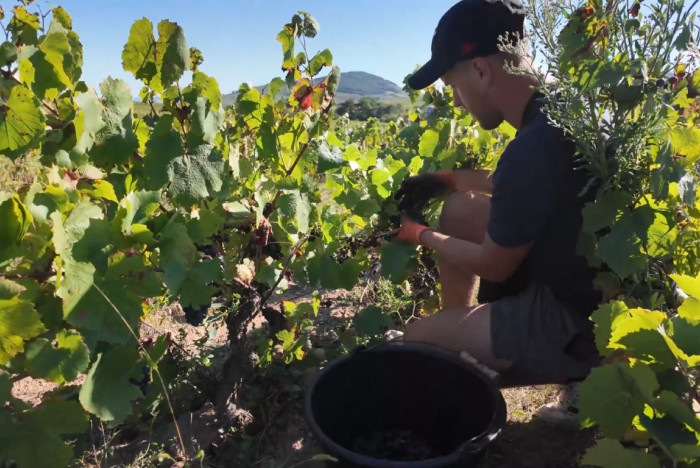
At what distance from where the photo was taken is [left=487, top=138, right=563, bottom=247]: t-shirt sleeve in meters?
1.68

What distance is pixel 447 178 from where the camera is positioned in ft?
7.77

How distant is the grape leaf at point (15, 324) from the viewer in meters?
1.13

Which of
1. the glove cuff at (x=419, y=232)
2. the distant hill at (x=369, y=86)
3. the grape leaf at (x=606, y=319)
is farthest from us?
the distant hill at (x=369, y=86)

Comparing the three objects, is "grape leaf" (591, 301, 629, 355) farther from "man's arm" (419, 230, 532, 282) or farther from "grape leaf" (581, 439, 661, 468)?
"man's arm" (419, 230, 532, 282)

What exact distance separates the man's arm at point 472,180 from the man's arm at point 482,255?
0.43m

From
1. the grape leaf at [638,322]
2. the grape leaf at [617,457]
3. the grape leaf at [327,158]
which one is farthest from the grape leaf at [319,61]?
the grape leaf at [617,457]

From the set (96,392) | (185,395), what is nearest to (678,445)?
(96,392)

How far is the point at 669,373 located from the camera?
3.38ft

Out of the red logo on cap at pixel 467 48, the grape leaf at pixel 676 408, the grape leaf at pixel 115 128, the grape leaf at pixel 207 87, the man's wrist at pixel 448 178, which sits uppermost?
the red logo on cap at pixel 467 48

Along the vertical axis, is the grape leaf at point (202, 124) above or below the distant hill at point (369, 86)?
below

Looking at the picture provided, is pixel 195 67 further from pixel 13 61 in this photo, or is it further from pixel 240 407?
pixel 240 407

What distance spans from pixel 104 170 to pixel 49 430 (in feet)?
2.49

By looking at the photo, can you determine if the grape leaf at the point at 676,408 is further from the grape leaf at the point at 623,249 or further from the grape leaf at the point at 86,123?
the grape leaf at the point at 86,123

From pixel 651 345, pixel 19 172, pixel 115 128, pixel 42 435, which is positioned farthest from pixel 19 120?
pixel 19 172
